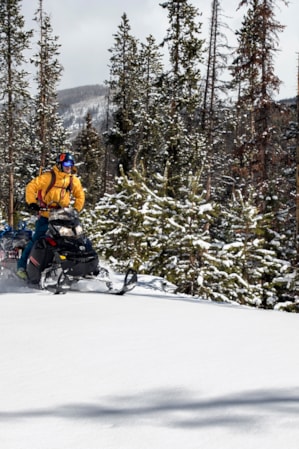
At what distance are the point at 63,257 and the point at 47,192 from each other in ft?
3.84

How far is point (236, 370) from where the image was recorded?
3.00 meters

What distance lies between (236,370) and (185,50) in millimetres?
24039

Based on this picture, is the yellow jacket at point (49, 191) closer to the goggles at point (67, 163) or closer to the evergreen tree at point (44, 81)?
the goggles at point (67, 163)

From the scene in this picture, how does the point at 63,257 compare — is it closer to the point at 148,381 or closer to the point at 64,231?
the point at 64,231

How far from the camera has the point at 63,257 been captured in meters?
7.05

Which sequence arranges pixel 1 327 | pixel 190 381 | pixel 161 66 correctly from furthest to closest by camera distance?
1. pixel 161 66
2. pixel 1 327
3. pixel 190 381

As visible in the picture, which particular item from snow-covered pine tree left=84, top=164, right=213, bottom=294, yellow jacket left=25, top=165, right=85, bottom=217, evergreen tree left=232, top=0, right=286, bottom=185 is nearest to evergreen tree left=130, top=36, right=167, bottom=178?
evergreen tree left=232, top=0, right=286, bottom=185

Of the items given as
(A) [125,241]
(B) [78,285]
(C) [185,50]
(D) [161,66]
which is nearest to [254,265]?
(A) [125,241]

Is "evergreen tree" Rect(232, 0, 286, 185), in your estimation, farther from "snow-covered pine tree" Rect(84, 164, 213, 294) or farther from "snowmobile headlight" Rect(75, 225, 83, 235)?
"snowmobile headlight" Rect(75, 225, 83, 235)

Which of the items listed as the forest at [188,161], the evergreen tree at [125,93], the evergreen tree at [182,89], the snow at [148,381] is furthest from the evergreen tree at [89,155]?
→ the snow at [148,381]

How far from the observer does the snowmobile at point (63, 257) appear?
709cm

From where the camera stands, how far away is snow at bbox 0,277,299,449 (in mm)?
2070

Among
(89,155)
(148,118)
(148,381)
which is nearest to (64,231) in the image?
(148,381)

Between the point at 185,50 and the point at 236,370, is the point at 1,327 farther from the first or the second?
the point at 185,50
